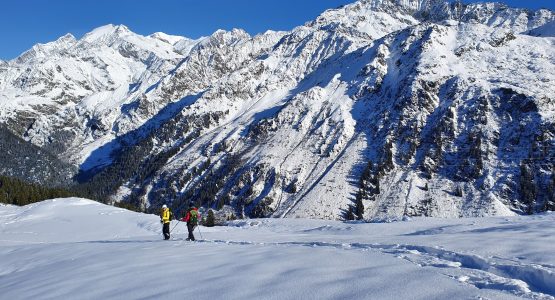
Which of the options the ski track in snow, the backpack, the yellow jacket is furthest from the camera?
the yellow jacket

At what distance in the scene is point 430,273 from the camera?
36.5 feet

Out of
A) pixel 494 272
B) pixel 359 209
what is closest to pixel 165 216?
pixel 494 272

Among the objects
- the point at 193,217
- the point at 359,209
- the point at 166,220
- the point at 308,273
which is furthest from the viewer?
the point at 359,209

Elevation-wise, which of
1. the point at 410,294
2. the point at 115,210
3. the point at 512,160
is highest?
the point at 512,160

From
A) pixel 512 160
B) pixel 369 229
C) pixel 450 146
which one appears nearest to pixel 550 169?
pixel 512 160

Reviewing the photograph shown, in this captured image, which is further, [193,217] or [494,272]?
[193,217]

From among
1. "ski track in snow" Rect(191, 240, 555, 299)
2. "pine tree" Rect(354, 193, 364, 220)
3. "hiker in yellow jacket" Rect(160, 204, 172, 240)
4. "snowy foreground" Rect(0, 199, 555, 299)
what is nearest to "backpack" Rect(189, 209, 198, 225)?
"hiker in yellow jacket" Rect(160, 204, 172, 240)

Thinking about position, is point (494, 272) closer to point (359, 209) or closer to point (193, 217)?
point (193, 217)

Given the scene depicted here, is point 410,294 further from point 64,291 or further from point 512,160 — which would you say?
point 512,160

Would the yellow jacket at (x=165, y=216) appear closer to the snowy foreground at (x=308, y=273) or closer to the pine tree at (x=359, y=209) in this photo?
the snowy foreground at (x=308, y=273)

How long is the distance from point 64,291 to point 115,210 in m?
54.8

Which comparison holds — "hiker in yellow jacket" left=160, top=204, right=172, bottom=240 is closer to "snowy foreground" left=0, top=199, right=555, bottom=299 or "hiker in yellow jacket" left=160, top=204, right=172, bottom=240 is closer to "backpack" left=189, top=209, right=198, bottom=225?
"backpack" left=189, top=209, right=198, bottom=225

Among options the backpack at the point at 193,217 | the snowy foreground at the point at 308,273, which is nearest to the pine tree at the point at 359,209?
the backpack at the point at 193,217

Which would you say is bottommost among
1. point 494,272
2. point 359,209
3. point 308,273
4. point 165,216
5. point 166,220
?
point 494,272
